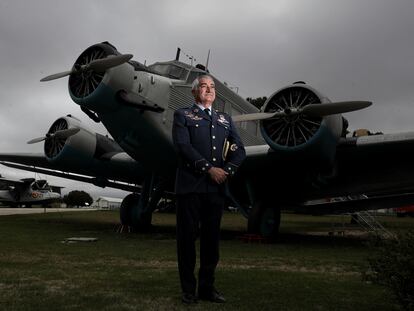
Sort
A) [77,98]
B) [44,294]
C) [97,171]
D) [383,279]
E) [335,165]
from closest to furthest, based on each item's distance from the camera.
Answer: [383,279]
[44,294]
[77,98]
[335,165]
[97,171]

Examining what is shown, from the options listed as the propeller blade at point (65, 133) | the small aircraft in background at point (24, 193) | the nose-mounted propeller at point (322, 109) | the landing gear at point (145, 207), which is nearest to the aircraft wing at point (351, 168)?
the nose-mounted propeller at point (322, 109)

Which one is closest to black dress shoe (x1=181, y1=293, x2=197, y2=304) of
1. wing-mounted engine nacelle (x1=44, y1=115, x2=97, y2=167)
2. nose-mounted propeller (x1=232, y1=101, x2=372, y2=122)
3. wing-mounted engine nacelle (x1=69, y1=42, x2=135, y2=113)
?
nose-mounted propeller (x1=232, y1=101, x2=372, y2=122)

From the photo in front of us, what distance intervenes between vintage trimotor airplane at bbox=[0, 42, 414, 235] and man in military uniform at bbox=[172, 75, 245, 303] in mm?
4727

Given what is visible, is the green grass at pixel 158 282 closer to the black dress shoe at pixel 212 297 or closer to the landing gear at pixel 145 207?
the black dress shoe at pixel 212 297

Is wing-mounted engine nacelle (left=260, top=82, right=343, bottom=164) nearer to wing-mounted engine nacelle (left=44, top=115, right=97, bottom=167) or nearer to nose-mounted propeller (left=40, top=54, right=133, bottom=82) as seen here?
nose-mounted propeller (left=40, top=54, right=133, bottom=82)

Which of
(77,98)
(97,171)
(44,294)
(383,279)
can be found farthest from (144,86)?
(383,279)

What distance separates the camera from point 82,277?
5168 millimetres

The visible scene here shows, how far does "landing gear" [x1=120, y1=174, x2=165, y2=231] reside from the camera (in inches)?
554

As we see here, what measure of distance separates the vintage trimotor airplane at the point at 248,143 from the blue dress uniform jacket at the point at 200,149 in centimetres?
466

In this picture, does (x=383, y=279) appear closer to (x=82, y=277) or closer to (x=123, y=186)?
(x=82, y=277)

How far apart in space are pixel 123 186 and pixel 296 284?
48.0 feet

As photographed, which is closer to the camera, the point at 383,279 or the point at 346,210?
the point at 383,279

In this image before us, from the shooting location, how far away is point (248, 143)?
1521 cm

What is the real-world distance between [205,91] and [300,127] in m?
6.46
